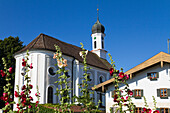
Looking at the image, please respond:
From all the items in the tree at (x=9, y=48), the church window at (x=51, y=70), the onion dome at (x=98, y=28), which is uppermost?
the onion dome at (x=98, y=28)

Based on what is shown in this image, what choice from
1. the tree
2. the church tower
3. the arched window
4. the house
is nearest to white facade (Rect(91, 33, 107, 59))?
the church tower

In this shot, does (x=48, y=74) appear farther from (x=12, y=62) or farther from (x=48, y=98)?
(x=12, y=62)

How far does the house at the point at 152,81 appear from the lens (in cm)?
1655

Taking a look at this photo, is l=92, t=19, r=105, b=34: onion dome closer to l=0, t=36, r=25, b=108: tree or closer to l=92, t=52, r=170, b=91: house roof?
l=0, t=36, r=25, b=108: tree

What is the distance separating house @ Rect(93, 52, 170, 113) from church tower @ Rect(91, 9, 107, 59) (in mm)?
21029

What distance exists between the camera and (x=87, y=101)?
4574mm

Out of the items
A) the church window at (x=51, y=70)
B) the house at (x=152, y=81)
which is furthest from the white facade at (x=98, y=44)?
the house at (x=152, y=81)

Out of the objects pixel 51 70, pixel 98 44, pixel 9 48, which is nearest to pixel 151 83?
pixel 51 70

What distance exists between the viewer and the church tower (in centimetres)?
3875

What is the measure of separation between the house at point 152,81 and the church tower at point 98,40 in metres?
21.0

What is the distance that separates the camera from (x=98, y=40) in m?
39.3

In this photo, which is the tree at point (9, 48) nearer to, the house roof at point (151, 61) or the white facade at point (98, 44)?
the white facade at point (98, 44)

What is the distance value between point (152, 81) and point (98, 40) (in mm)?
22845

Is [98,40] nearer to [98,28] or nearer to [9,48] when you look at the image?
[98,28]
